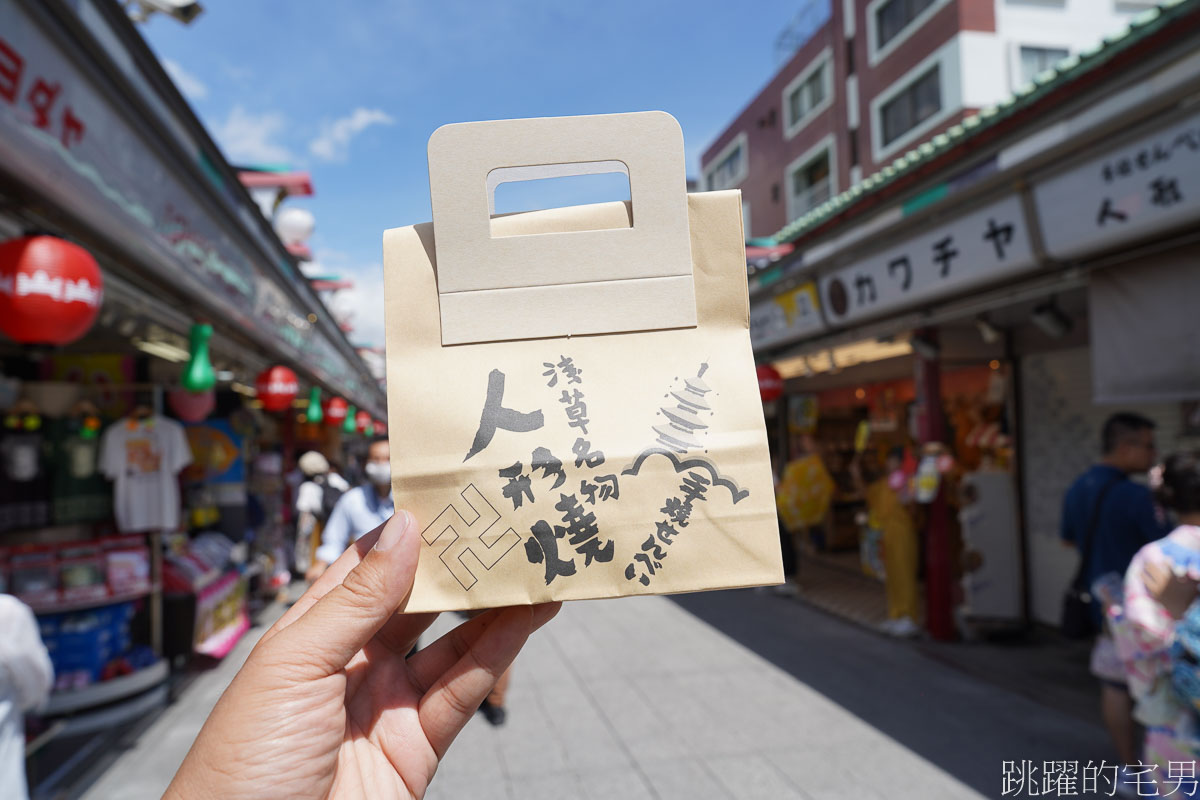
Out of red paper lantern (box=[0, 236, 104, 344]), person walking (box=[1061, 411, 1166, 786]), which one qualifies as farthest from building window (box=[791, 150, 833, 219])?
red paper lantern (box=[0, 236, 104, 344])

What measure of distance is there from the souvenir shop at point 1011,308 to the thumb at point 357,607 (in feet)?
14.3

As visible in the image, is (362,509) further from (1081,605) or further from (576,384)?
(1081,605)

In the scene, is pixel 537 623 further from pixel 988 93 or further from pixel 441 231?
pixel 988 93

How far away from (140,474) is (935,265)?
21.8ft

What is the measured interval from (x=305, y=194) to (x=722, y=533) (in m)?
7.41

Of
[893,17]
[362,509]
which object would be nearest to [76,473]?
[362,509]

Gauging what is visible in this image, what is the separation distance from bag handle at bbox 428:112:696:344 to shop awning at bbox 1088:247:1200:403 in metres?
4.37

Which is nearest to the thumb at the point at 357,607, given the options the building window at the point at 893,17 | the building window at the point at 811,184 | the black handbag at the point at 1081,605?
the black handbag at the point at 1081,605

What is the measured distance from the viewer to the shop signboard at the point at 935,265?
485 centimetres

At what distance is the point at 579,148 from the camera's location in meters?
1.06

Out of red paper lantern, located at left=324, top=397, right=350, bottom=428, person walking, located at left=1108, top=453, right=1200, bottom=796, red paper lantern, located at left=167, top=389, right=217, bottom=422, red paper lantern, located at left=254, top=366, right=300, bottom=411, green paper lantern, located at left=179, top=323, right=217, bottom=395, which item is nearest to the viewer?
person walking, located at left=1108, top=453, right=1200, bottom=796

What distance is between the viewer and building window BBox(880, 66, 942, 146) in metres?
16.2

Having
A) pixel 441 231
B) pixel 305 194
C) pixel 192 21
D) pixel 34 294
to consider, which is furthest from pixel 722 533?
pixel 305 194

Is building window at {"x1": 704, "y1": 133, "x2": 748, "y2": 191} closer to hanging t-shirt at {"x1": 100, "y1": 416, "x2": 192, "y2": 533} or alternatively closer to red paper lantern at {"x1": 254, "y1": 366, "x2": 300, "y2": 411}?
red paper lantern at {"x1": 254, "y1": 366, "x2": 300, "y2": 411}
